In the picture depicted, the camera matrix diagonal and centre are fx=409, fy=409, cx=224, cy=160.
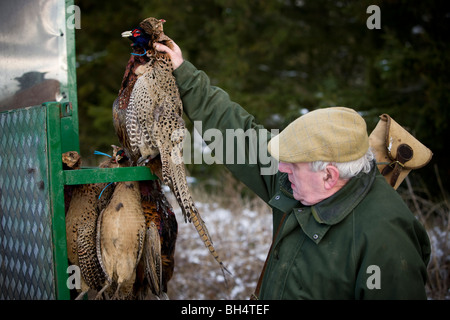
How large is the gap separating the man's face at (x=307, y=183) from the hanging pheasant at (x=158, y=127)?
491 mm

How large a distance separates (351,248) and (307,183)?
32 centimetres

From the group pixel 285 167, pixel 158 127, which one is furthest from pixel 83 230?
pixel 285 167

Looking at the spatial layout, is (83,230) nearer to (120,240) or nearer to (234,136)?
(120,240)

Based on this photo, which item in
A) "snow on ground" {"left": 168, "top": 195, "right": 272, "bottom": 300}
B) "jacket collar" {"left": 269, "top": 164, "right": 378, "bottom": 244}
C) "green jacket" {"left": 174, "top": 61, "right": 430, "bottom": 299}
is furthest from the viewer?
"snow on ground" {"left": 168, "top": 195, "right": 272, "bottom": 300}

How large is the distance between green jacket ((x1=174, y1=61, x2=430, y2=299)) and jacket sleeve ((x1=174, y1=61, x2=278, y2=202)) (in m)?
0.32

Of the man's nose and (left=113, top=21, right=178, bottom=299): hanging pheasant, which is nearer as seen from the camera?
the man's nose

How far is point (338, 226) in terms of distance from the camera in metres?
1.65

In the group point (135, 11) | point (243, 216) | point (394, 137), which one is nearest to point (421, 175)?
point (243, 216)

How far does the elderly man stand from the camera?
5.01 feet

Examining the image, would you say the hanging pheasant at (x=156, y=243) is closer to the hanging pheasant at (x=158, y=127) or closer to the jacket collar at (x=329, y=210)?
the hanging pheasant at (x=158, y=127)

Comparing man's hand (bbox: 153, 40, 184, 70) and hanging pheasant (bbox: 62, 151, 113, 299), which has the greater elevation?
man's hand (bbox: 153, 40, 184, 70)

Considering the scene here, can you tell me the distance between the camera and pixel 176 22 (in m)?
8.05

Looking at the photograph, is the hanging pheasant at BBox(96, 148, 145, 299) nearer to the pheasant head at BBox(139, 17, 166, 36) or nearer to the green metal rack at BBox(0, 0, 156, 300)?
the green metal rack at BBox(0, 0, 156, 300)

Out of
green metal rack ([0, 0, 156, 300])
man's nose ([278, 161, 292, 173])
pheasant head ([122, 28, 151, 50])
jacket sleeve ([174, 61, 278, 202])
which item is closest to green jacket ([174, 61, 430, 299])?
man's nose ([278, 161, 292, 173])
